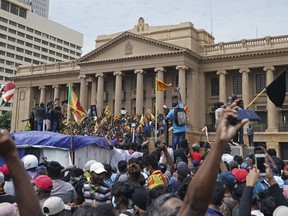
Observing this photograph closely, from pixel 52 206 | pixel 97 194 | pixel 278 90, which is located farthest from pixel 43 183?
pixel 278 90

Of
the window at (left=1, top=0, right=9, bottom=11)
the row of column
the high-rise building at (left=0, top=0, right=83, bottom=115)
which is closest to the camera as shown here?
the row of column

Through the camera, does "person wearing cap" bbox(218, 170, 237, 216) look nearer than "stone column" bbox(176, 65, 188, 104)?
Yes

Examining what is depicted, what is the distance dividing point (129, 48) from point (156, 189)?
41.2m

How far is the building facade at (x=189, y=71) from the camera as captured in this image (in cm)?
4016

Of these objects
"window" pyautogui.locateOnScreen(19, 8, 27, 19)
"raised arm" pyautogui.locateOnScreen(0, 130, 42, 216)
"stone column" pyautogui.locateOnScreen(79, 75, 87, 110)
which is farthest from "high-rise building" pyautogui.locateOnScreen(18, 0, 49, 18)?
"raised arm" pyautogui.locateOnScreen(0, 130, 42, 216)

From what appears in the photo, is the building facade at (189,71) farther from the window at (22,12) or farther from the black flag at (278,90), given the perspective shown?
the window at (22,12)

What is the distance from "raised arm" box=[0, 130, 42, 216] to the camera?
2320mm

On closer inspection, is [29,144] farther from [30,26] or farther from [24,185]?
[30,26]

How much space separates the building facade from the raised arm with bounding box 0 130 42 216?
123 ft

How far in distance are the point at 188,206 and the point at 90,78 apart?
47761 millimetres

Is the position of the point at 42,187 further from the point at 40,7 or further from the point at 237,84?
the point at 40,7

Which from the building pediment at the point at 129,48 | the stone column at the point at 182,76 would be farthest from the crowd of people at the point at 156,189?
the building pediment at the point at 129,48

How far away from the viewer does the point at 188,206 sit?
2.32 metres

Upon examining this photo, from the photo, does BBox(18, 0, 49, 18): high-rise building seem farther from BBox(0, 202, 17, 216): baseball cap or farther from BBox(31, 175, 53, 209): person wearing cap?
BBox(0, 202, 17, 216): baseball cap
